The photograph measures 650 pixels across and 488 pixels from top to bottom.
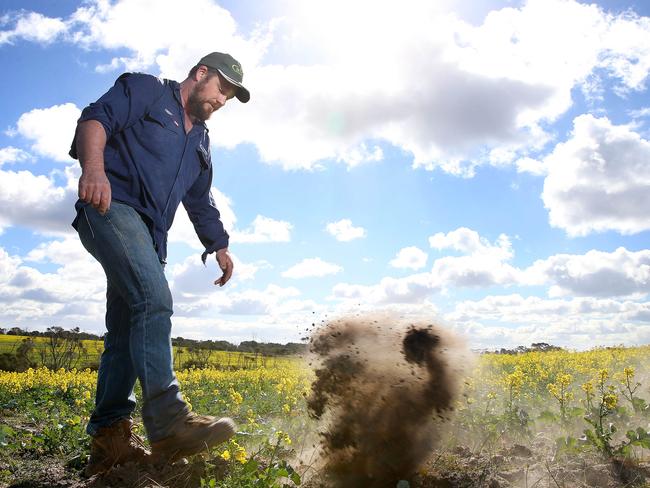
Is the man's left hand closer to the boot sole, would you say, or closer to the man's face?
the man's face

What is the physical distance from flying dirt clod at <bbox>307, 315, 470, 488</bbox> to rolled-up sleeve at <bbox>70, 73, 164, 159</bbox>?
6.34 feet

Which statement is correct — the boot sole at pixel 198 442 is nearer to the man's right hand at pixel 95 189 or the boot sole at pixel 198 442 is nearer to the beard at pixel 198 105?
the man's right hand at pixel 95 189

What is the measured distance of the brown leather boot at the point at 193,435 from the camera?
10.5ft

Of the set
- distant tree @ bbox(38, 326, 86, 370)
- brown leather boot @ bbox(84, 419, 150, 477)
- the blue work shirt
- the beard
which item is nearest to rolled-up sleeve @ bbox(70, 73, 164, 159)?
the blue work shirt

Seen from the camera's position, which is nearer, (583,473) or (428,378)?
(428,378)

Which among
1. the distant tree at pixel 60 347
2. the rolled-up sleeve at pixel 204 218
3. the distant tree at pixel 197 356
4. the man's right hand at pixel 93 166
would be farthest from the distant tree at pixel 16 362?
the man's right hand at pixel 93 166

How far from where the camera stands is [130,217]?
3.29 meters

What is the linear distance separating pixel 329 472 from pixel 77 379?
11247 millimetres

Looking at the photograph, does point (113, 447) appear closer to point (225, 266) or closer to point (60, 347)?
point (225, 266)

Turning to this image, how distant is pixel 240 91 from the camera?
3.90 metres

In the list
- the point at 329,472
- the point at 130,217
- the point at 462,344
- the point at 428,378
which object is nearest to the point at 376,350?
the point at 428,378

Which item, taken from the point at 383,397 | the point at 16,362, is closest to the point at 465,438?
the point at 383,397

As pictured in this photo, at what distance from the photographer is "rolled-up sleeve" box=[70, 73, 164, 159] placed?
3402 millimetres

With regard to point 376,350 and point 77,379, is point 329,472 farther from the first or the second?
point 77,379
